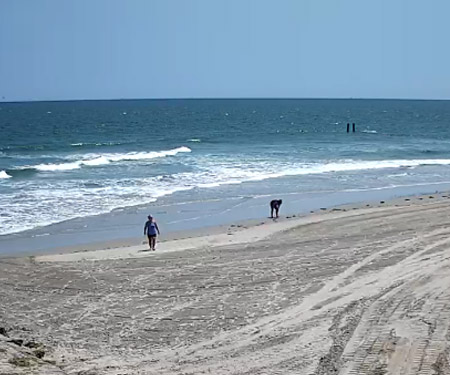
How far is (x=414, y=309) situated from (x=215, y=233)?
10.2 meters

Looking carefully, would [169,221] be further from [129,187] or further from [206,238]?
[129,187]

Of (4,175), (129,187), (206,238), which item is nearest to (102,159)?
(4,175)

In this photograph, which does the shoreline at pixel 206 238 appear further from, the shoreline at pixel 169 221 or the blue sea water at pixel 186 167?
the blue sea water at pixel 186 167

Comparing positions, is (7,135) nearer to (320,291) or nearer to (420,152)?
(420,152)

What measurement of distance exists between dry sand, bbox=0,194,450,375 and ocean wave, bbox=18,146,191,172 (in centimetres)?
2167

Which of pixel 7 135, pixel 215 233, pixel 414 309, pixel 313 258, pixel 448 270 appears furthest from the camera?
pixel 7 135

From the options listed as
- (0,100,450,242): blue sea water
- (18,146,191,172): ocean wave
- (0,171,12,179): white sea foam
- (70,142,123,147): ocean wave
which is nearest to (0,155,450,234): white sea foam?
(0,100,450,242): blue sea water

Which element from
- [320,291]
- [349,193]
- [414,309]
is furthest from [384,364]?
[349,193]

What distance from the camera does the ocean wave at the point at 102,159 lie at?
42000 millimetres

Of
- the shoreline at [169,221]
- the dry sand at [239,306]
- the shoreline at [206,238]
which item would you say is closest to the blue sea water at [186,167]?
the shoreline at [169,221]

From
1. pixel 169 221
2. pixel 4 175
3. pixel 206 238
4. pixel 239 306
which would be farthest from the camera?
pixel 4 175

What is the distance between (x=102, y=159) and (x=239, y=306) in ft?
108

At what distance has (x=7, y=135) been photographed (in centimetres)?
7162

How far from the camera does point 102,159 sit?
153ft
